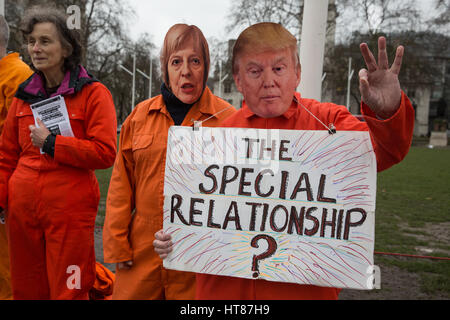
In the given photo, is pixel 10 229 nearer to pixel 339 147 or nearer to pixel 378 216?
pixel 339 147

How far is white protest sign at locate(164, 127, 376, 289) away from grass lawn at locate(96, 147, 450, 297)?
290 cm

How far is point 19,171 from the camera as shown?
238 cm

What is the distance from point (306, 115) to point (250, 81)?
0.89 feet

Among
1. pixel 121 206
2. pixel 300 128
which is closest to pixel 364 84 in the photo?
pixel 300 128

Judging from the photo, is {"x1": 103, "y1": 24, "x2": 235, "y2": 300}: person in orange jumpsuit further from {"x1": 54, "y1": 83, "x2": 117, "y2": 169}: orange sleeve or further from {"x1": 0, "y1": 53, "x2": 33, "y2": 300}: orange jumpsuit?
{"x1": 0, "y1": 53, "x2": 33, "y2": 300}: orange jumpsuit

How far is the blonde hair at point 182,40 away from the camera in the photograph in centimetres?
203

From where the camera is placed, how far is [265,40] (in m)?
1.52

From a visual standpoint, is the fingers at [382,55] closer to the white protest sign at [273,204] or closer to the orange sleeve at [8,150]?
the white protest sign at [273,204]

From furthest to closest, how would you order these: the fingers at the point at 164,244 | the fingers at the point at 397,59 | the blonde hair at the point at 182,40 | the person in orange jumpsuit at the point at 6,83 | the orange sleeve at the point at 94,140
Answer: the person in orange jumpsuit at the point at 6,83, the orange sleeve at the point at 94,140, the blonde hair at the point at 182,40, the fingers at the point at 164,244, the fingers at the point at 397,59

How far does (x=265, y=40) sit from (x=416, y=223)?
6050 mm

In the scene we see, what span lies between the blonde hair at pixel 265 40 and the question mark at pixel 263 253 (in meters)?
0.67

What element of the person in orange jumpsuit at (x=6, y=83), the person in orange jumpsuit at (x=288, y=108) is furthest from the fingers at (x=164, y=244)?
the person in orange jumpsuit at (x=6, y=83)
